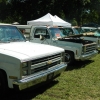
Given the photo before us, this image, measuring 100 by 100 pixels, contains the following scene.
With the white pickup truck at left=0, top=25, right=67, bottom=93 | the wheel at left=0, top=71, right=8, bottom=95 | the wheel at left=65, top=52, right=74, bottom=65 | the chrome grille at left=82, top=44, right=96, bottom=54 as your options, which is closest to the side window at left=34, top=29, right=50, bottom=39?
the wheel at left=65, top=52, right=74, bottom=65

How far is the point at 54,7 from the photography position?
3066 cm

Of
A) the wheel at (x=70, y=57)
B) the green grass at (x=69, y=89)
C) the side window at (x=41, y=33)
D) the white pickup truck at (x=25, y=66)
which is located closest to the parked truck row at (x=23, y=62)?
the white pickup truck at (x=25, y=66)

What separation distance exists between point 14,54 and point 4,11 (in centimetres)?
3190

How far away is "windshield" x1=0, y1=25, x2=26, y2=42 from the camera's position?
5.55 meters

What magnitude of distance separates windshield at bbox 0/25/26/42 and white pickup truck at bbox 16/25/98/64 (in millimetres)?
1617

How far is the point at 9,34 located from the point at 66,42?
3.09 metres

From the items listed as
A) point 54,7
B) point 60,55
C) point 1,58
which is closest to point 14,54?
point 1,58

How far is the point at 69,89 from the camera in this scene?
5461mm

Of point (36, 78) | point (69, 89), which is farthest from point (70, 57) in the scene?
point (36, 78)

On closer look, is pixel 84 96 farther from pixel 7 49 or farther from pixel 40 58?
pixel 7 49

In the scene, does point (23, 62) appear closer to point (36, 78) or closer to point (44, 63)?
point (36, 78)

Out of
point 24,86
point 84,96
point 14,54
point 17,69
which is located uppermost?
point 14,54

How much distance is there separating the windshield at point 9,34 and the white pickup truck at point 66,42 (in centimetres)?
162

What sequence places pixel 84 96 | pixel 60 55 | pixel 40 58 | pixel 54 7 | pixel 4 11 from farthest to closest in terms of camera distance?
pixel 4 11
pixel 54 7
pixel 60 55
pixel 84 96
pixel 40 58
